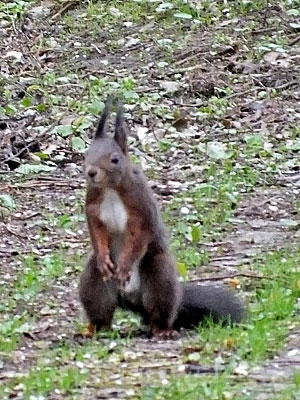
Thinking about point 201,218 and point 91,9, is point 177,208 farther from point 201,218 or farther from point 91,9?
point 91,9

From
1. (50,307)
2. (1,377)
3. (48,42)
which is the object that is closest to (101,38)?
(48,42)

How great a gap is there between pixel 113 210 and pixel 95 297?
0.45 m

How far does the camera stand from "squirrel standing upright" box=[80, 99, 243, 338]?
5527mm

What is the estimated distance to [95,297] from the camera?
5684mm

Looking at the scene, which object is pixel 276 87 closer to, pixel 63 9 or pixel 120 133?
pixel 63 9

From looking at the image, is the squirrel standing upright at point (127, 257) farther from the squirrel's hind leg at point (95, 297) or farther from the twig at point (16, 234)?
the twig at point (16, 234)

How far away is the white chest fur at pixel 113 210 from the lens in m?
5.53

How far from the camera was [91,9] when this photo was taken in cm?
1396

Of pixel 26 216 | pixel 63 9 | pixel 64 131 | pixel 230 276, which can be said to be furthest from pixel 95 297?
pixel 63 9

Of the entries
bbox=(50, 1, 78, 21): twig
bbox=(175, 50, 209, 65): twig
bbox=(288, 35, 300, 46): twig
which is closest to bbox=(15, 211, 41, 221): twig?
bbox=(175, 50, 209, 65): twig

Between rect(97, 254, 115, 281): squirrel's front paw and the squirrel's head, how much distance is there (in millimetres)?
342

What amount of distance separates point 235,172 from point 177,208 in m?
0.94

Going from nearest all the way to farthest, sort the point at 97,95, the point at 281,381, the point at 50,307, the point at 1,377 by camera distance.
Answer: the point at 281,381 → the point at 1,377 → the point at 50,307 → the point at 97,95

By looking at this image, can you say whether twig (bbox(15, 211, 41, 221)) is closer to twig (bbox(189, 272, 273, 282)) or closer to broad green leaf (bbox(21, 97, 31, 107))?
twig (bbox(189, 272, 273, 282))
